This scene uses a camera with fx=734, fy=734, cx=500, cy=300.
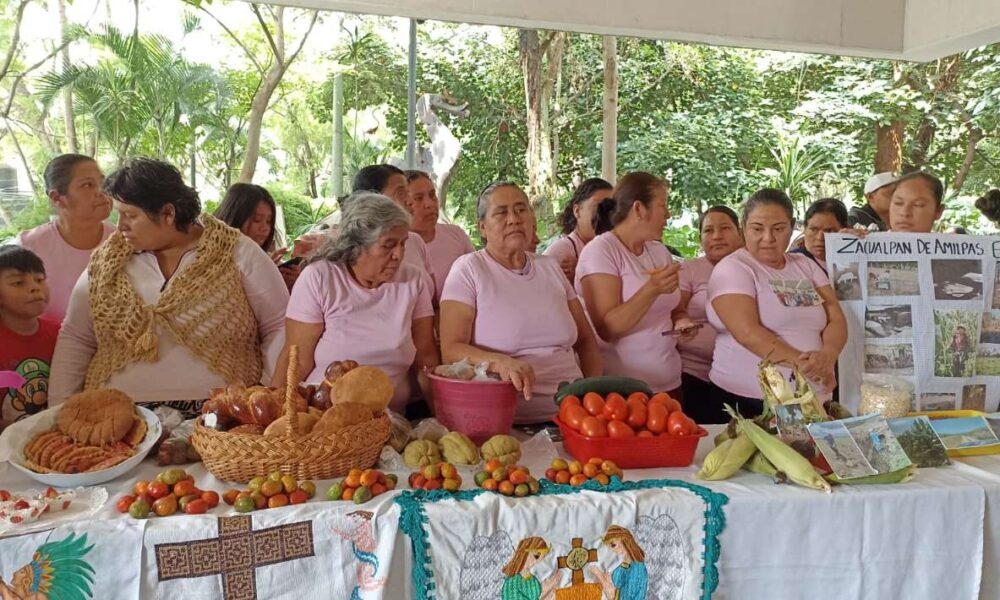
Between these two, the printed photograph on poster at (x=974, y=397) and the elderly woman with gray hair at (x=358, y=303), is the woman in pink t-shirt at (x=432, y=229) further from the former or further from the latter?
the printed photograph on poster at (x=974, y=397)

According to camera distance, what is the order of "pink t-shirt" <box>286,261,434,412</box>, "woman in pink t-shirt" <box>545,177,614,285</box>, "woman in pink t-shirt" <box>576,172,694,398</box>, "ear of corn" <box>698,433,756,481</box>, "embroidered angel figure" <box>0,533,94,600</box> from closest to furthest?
1. "embroidered angel figure" <box>0,533,94,600</box>
2. "ear of corn" <box>698,433,756,481</box>
3. "pink t-shirt" <box>286,261,434,412</box>
4. "woman in pink t-shirt" <box>576,172,694,398</box>
5. "woman in pink t-shirt" <box>545,177,614,285</box>

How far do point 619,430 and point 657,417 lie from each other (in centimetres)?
11

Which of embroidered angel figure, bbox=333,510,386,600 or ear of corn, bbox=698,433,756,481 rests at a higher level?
ear of corn, bbox=698,433,756,481

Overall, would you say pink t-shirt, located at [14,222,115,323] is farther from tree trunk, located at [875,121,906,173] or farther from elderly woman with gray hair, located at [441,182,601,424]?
tree trunk, located at [875,121,906,173]

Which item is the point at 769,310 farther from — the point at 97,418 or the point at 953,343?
the point at 97,418

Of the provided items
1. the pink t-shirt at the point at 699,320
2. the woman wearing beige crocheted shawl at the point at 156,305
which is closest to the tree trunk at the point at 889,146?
the pink t-shirt at the point at 699,320

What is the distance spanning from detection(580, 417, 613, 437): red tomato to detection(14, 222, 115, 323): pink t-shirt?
2358 mm

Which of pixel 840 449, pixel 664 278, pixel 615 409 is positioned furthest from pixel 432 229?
pixel 840 449

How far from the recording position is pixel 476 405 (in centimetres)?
207

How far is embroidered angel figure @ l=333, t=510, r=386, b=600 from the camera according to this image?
5.33 ft

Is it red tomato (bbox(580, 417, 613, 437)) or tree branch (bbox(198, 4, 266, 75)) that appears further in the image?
tree branch (bbox(198, 4, 266, 75))

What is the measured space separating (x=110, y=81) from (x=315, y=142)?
3.88 meters

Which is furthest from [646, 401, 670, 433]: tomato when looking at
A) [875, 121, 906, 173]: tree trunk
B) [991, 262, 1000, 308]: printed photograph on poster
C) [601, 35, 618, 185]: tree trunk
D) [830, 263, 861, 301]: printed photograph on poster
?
[875, 121, 906, 173]: tree trunk

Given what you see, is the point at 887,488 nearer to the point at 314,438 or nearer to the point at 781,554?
the point at 781,554
